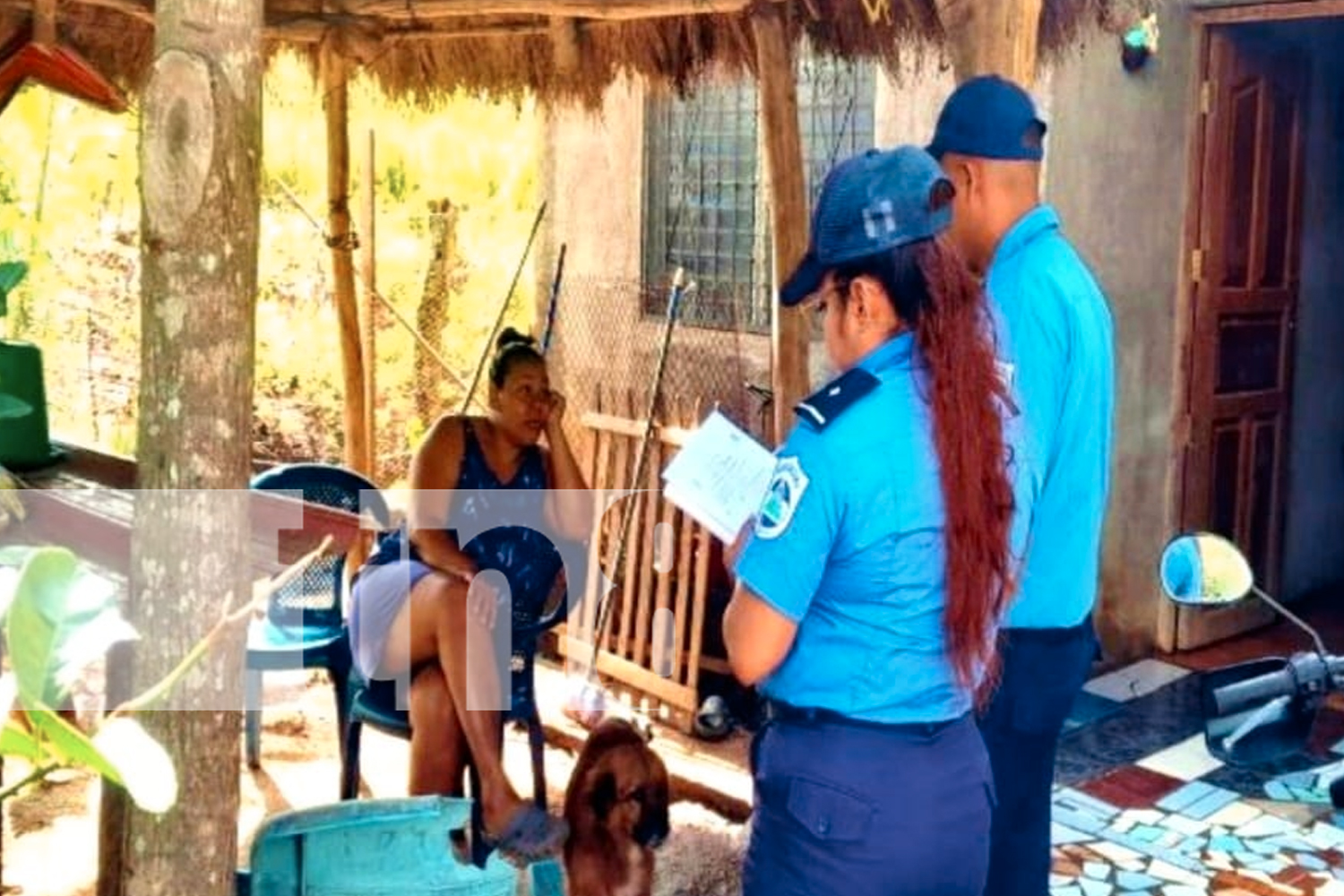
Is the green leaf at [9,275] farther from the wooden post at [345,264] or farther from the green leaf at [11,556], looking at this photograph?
the wooden post at [345,264]

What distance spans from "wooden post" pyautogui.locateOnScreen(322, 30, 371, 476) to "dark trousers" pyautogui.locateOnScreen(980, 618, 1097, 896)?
3.47 metres

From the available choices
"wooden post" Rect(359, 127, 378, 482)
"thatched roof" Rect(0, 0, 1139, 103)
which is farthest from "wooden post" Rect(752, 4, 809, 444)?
"wooden post" Rect(359, 127, 378, 482)

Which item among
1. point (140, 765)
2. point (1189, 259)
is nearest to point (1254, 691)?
point (140, 765)

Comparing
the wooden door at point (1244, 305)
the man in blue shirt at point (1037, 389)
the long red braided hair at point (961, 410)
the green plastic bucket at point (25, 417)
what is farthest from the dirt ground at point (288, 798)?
the wooden door at point (1244, 305)

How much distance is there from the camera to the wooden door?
5.86 meters

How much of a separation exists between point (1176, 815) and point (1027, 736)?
210cm

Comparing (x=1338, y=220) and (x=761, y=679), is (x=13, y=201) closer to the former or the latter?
(x=1338, y=220)

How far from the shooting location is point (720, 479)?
212cm

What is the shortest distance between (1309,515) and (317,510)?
578 cm

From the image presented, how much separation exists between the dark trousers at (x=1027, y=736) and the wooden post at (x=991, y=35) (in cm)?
103

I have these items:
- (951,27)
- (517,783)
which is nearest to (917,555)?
(951,27)

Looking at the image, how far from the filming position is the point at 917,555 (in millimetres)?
1916

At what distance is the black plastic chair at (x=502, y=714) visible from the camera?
3.65 meters

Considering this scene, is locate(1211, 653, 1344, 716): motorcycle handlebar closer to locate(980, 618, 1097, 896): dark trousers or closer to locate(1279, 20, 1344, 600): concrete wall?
locate(980, 618, 1097, 896): dark trousers
